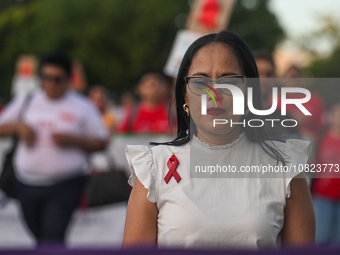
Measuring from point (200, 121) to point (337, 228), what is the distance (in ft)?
11.5

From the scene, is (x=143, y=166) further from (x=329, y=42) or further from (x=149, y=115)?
(x=329, y=42)

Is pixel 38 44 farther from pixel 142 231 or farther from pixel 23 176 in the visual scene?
pixel 142 231

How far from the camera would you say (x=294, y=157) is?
6.10 ft

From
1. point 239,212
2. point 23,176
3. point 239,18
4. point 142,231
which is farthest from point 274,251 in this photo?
point 239,18

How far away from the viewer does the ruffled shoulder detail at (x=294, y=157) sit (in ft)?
5.89

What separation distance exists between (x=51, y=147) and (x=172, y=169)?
8.30 feet

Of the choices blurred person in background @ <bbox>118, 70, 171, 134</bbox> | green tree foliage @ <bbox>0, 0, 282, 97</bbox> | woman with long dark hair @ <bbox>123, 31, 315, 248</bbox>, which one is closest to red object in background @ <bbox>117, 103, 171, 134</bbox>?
blurred person in background @ <bbox>118, 70, 171, 134</bbox>

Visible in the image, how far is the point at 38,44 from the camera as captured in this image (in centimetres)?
3403

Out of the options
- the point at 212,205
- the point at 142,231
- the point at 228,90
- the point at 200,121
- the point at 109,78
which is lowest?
the point at 109,78

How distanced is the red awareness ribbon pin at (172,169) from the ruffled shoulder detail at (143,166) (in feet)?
0.19

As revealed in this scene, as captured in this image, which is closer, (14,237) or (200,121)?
(200,121)

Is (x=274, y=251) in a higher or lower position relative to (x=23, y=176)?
higher

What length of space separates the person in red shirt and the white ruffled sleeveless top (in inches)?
116

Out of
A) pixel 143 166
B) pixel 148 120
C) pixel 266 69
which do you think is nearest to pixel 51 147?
pixel 148 120
